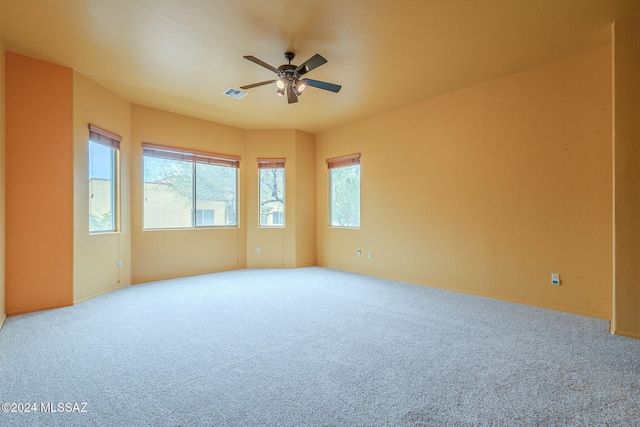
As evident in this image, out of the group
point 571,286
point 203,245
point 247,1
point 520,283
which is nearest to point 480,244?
point 520,283

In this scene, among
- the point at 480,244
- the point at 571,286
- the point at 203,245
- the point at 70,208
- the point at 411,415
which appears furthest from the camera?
the point at 203,245

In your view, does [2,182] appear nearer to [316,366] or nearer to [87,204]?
[87,204]

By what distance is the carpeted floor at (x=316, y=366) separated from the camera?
5.41ft

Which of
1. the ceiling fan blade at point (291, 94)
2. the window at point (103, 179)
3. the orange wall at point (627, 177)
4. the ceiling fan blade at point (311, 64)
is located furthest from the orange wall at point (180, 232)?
the orange wall at point (627, 177)

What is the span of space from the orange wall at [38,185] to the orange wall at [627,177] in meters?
5.82

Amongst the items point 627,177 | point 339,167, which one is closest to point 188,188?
point 339,167

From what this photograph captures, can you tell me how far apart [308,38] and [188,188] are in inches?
144

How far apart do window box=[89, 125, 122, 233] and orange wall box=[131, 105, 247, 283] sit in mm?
345

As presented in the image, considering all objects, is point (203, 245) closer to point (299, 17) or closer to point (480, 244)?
point (299, 17)

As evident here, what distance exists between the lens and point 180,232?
530cm

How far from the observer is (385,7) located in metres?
2.50

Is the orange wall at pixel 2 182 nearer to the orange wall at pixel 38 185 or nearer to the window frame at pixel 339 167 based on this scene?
the orange wall at pixel 38 185

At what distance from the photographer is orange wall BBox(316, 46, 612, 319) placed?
318 centimetres

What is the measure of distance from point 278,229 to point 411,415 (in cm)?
480
